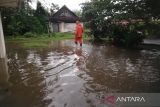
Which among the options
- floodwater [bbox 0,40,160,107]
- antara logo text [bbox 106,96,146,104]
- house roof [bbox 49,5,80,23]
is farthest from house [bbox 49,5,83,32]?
antara logo text [bbox 106,96,146,104]

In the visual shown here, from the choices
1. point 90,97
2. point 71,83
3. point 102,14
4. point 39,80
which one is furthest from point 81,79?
point 102,14

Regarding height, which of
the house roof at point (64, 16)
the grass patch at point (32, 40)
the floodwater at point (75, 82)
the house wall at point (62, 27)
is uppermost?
the house roof at point (64, 16)

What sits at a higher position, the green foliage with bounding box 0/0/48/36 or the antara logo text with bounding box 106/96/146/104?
the green foliage with bounding box 0/0/48/36

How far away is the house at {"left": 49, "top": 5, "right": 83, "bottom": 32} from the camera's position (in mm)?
46906

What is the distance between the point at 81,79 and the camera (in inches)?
344

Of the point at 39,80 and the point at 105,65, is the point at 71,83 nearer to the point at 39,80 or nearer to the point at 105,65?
the point at 39,80

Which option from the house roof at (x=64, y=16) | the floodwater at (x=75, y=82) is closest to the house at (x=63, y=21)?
the house roof at (x=64, y=16)

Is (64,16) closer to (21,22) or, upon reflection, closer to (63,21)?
(63,21)

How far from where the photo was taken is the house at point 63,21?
46906mm

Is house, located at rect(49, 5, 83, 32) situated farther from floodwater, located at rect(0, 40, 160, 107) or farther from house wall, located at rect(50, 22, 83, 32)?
floodwater, located at rect(0, 40, 160, 107)

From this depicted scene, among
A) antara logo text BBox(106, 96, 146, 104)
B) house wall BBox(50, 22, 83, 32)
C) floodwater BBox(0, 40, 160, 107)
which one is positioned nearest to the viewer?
antara logo text BBox(106, 96, 146, 104)

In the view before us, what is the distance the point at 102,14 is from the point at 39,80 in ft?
38.3

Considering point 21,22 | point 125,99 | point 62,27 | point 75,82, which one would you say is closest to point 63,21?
point 62,27

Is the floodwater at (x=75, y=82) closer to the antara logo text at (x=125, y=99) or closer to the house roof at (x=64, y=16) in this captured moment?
the antara logo text at (x=125, y=99)
